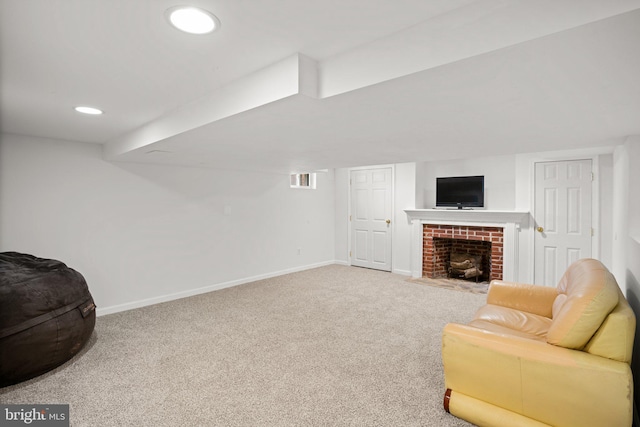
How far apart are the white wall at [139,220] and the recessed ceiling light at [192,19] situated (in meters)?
3.23

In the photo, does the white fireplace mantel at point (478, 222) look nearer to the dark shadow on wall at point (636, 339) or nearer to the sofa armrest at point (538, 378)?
the dark shadow on wall at point (636, 339)

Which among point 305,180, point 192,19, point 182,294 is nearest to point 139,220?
point 182,294

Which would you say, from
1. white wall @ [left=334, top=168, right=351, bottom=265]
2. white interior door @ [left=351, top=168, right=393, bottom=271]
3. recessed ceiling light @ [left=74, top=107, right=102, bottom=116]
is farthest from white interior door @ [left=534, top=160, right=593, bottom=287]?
recessed ceiling light @ [left=74, top=107, right=102, bottom=116]

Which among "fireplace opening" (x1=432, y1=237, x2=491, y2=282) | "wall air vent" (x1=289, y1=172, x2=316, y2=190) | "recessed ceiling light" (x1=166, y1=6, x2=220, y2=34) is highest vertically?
"recessed ceiling light" (x1=166, y1=6, x2=220, y2=34)

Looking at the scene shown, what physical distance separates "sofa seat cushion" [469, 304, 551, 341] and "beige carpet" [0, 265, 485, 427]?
537 millimetres

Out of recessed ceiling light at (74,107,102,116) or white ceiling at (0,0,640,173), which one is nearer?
white ceiling at (0,0,640,173)

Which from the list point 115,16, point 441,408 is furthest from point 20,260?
point 441,408

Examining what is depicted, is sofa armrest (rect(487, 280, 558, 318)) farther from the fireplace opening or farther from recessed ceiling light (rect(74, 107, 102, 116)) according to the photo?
recessed ceiling light (rect(74, 107, 102, 116))

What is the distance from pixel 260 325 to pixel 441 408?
6.61 ft

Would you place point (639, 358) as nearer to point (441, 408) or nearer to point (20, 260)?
point (441, 408)

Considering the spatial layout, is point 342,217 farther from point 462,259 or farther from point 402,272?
point 462,259

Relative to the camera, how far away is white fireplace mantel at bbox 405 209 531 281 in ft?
16.1

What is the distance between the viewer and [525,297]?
2768 millimetres

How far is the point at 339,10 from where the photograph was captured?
1.20 meters
